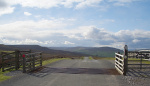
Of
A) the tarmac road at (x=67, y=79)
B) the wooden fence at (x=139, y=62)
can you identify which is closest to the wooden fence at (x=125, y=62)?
the wooden fence at (x=139, y=62)

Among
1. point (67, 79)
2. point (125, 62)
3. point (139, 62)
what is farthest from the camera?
point (139, 62)

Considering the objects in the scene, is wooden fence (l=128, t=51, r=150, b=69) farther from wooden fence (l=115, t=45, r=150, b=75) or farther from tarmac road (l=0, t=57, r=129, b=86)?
tarmac road (l=0, t=57, r=129, b=86)

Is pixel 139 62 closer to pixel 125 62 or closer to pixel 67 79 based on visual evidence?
pixel 125 62

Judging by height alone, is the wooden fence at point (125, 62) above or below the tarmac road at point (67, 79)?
above

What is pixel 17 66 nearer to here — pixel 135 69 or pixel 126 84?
pixel 126 84

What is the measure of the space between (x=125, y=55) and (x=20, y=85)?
7512mm

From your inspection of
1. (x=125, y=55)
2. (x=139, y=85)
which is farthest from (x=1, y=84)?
(x=125, y=55)

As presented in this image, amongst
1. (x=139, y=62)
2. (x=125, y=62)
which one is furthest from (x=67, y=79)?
(x=139, y=62)

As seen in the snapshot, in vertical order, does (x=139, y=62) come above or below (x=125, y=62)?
below

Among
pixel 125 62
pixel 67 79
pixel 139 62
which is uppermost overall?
pixel 125 62

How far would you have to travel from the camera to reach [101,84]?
8273 mm

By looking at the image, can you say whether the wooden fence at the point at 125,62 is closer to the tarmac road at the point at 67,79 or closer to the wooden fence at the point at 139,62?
the wooden fence at the point at 139,62

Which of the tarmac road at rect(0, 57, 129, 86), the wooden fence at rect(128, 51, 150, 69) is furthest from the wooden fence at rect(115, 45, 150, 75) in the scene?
the tarmac road at rect(0, 57, 129, 86)

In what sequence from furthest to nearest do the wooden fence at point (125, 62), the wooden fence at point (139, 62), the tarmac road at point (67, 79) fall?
the wooden fence at point (139, 62) → the wooden fence at point (125, 62) → the tarmac road at point (67, 79)
